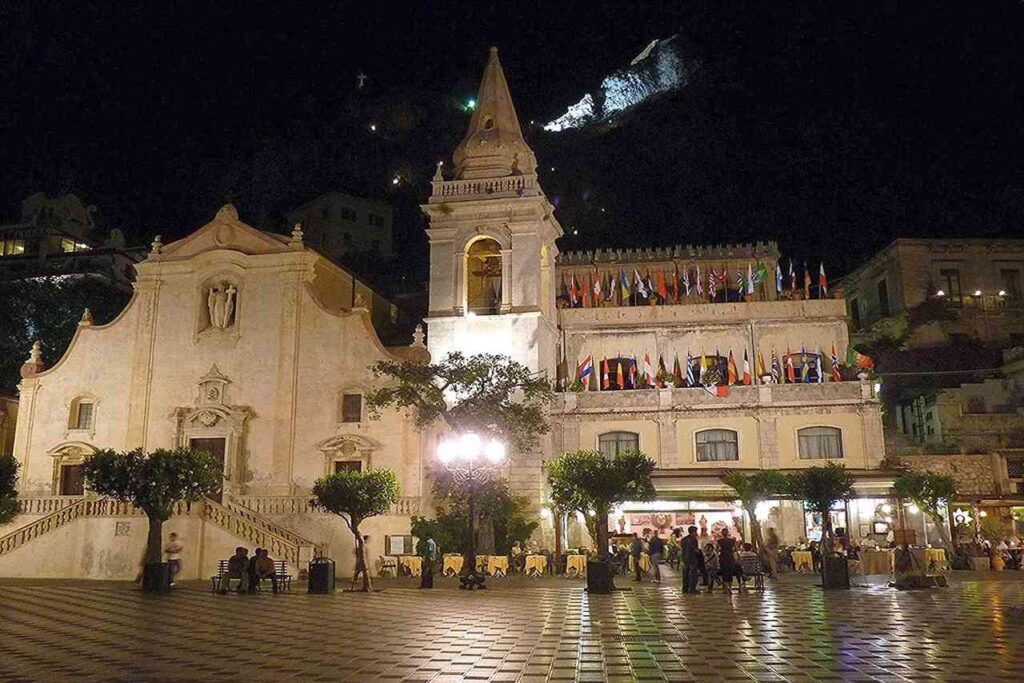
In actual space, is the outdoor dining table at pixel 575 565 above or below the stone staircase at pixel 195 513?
below

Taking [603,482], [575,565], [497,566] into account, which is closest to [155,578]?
[497,566]

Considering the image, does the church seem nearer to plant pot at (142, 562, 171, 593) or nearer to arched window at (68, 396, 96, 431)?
arched window at (68, 396, 96, 431)

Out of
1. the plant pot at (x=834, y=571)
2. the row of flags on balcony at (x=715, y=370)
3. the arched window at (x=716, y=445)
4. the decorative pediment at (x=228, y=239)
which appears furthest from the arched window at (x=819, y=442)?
the decorative pediment at (x=228, y=239)

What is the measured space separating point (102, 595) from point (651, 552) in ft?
52.7

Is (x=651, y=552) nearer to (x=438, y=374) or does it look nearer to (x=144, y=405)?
(x=438, y=374)

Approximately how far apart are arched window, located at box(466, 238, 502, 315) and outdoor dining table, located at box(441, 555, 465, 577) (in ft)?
40.0

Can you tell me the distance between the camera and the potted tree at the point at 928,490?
3272 cm

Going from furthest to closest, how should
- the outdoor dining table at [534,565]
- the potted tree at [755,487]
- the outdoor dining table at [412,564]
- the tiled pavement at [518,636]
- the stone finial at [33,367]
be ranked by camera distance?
the stone finial at [33,367] → the outdoor dining table at [412,564] → the outdoor dining table at [534,565] → the potted tree at [755,487] → the tiled pavement at [518,636]

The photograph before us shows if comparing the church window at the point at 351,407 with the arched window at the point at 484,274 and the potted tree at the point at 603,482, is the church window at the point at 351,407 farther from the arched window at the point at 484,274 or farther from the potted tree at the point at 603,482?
the potted tree at the point at 603,482

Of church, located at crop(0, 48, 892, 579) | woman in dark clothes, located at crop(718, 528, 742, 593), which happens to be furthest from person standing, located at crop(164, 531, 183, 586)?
woman in dark clothes, located at crop(718, 528, 742, 593)

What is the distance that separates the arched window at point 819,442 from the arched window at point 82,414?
30688 millimetres

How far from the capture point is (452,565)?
102 ft

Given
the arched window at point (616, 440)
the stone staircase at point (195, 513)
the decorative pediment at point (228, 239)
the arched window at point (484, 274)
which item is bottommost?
the stone staircase at point (195, 513)

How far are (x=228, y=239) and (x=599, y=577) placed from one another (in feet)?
77.7
